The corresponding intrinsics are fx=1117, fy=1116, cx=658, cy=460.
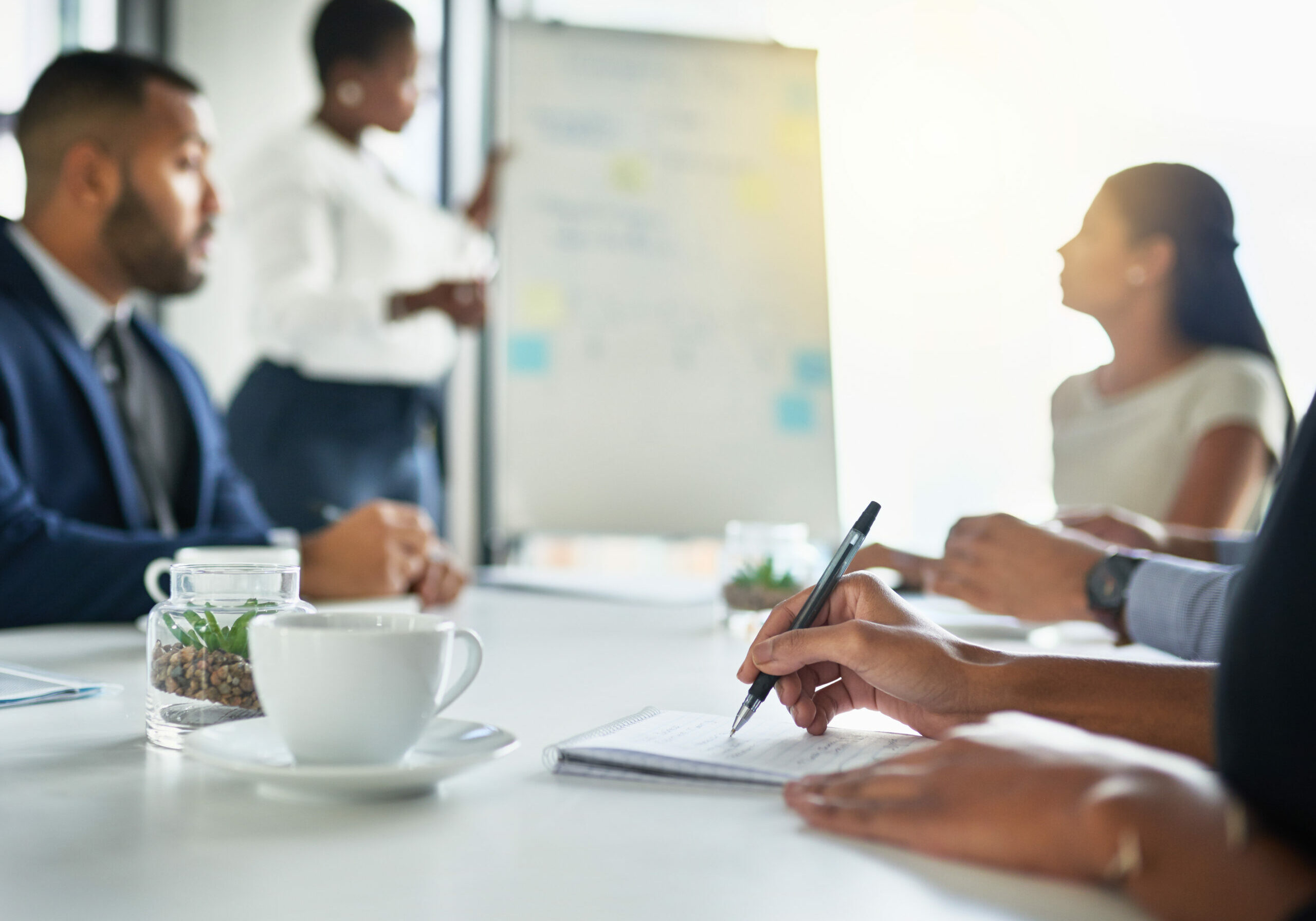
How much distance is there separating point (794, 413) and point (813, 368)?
118 millimetres

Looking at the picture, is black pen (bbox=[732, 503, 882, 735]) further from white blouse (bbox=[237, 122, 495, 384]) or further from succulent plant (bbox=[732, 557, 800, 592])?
white blouse (bbox=[237, 122, 495, 384])

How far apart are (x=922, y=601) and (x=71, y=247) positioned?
1.51m

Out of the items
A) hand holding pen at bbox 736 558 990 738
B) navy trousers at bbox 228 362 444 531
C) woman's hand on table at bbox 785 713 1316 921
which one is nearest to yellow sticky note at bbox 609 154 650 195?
navy trousers at bbox 228 362 444 531

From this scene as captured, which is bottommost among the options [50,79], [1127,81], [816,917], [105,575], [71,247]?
[816,917]

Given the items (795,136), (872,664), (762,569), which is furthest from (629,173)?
(872,664)

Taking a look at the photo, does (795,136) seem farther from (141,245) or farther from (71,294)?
(71,294)

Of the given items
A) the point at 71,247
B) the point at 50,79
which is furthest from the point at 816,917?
the point at 50,79

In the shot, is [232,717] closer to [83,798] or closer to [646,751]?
[83,798]

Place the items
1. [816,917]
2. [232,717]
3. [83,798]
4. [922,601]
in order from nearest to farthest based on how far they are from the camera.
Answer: [816,917] → [83,798] → [232,717] → [922,601]

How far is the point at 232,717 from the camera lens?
2.35 feet

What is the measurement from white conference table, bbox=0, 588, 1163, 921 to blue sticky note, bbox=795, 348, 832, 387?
1.96m

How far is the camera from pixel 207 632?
0.72 meters

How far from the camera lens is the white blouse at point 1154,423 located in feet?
7.14

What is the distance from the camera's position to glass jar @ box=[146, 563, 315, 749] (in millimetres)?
712
